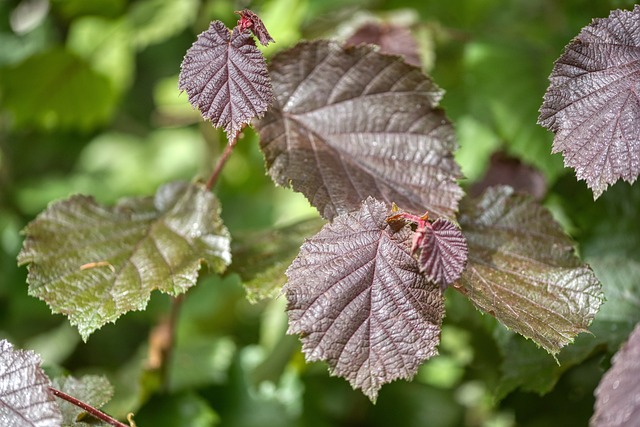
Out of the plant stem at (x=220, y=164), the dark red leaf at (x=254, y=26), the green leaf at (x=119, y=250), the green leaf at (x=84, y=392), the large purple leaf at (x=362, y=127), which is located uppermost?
the dark red leaf at (x=254, y=26)

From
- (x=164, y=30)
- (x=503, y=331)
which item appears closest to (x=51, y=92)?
(x=164, y=30)

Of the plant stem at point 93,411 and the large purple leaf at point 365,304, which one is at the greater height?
the large purple leaf at point 365,304

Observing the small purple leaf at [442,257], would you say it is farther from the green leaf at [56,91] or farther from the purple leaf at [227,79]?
the green leaf at [56,91]

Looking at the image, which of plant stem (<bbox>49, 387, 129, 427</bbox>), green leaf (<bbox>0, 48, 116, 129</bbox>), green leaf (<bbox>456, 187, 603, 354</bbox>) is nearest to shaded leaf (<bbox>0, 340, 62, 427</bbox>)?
plant stem (<bbox>49, 387, 129, 427</bbox>)

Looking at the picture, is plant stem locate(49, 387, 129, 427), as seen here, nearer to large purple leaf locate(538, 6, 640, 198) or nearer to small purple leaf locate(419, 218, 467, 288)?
small purple leaf locate(419, 218, 467, 288)

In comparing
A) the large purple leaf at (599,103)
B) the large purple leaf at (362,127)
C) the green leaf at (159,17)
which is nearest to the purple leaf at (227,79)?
the large purple leaf at (362,127)

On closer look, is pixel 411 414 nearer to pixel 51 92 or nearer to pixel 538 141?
pixel 538 141
